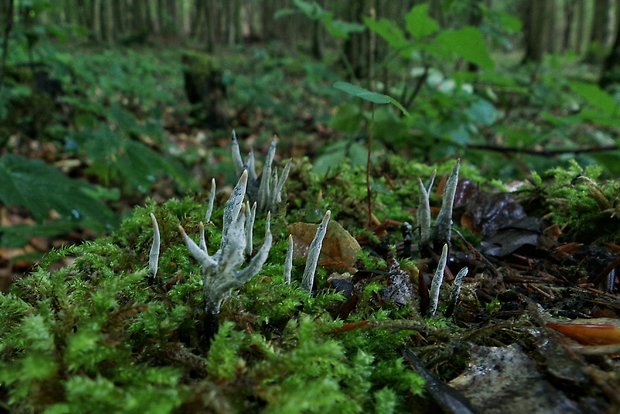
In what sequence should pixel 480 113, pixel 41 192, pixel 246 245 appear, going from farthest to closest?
pixel 480 113 → pixel 41 192 → pixel 246 245

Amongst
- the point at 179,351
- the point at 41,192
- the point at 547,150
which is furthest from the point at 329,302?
the point at 547,150

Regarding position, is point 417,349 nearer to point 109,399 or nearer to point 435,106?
point 109,399

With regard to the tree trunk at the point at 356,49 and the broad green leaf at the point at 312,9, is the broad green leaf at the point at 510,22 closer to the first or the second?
the broad green leaf at the point at 312,9

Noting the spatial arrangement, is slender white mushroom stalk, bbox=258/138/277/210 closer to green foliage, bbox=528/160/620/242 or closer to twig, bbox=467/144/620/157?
green foliage, bbox=528/160/620/242

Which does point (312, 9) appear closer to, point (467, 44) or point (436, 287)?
point (467, 44)


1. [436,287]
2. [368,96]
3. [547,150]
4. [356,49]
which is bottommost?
[547,150]

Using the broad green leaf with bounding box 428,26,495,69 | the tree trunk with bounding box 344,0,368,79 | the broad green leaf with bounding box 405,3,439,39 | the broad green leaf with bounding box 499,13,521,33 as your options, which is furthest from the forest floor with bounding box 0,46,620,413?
the tree trunk with bounding box 344,0,368,79

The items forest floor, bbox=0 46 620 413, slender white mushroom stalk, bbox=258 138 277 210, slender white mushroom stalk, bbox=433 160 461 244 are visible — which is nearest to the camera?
forest floor, bbox=0 46 620 413
